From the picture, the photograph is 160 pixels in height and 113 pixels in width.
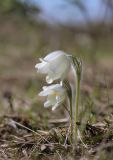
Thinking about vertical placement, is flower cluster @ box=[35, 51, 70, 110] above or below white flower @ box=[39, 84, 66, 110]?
above

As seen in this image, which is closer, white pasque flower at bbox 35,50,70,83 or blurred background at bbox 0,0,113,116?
white pasque flower at bbox 35,50,70,83

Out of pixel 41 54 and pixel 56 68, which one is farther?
pixel 41 54

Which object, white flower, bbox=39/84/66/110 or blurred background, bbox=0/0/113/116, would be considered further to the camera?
blurred background, bbox=0/0/113/116

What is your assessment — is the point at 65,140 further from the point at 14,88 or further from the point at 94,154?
the point at 14,88

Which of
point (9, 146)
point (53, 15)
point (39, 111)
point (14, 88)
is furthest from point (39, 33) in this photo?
point (9, 146)

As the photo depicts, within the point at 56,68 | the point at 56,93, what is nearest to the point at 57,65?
the point at 56,68

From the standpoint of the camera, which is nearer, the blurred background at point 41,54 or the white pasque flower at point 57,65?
the white pasque flower at point 57,65

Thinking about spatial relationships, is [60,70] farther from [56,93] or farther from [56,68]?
[56,93]

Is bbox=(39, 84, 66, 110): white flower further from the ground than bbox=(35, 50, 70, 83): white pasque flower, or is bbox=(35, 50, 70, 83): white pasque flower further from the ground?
bbox=(35, 50, 70, 83): white pasque flower

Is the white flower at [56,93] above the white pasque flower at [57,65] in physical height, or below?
below

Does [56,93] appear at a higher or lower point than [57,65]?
lower

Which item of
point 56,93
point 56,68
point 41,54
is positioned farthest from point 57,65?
point 41,54
